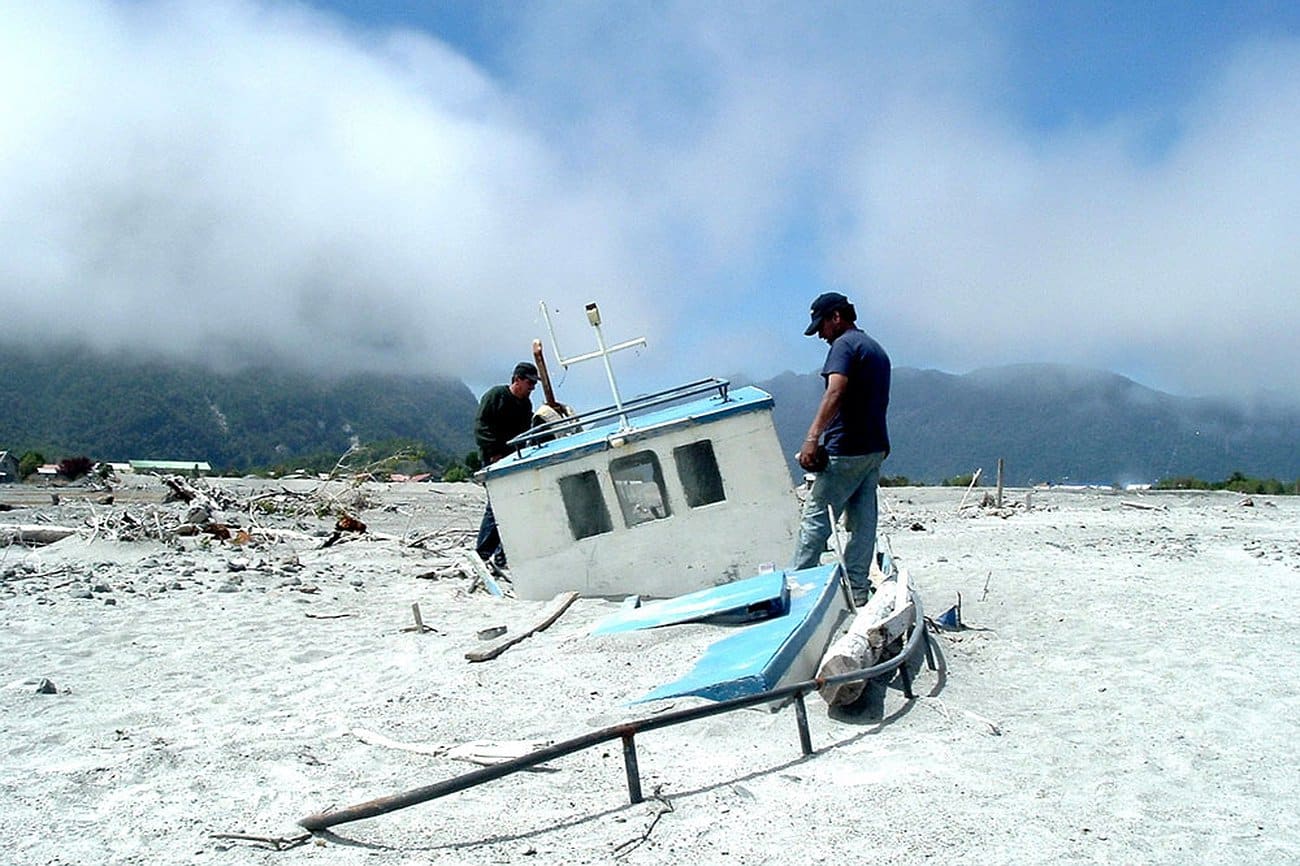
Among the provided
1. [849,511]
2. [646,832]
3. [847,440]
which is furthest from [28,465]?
[646,832]

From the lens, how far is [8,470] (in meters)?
42.6

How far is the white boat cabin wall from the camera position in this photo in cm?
858

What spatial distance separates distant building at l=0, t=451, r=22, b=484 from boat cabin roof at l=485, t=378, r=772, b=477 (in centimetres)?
3946

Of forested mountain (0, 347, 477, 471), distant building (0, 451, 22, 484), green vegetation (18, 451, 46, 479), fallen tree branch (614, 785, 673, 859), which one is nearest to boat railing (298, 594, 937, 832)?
fallen tree branch (614, 785, 673, 859)

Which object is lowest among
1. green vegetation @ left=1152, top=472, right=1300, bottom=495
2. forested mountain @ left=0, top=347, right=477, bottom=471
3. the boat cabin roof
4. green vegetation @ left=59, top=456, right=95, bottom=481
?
green vegetation @ left=1152, top=472, right=1300, bottom=495

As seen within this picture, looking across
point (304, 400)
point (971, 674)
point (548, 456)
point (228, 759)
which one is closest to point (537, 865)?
point (228, 759)

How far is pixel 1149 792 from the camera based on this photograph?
4.09 m

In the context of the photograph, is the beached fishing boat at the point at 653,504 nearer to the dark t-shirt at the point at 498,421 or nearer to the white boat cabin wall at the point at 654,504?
the white boat cabin wall at the point at 654,504

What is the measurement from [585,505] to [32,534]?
11003 mm

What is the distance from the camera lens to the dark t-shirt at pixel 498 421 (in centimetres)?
1060

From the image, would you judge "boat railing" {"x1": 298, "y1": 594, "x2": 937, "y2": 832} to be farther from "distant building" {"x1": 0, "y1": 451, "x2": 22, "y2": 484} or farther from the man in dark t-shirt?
"distant building" {"x1": 0, "y1": 451, "x2": 22, "y2": 484}

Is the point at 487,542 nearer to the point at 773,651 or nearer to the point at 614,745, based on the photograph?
the point at 773,651

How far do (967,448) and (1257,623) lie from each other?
195m

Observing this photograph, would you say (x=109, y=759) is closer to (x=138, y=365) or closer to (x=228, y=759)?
(x=228, y=759)
